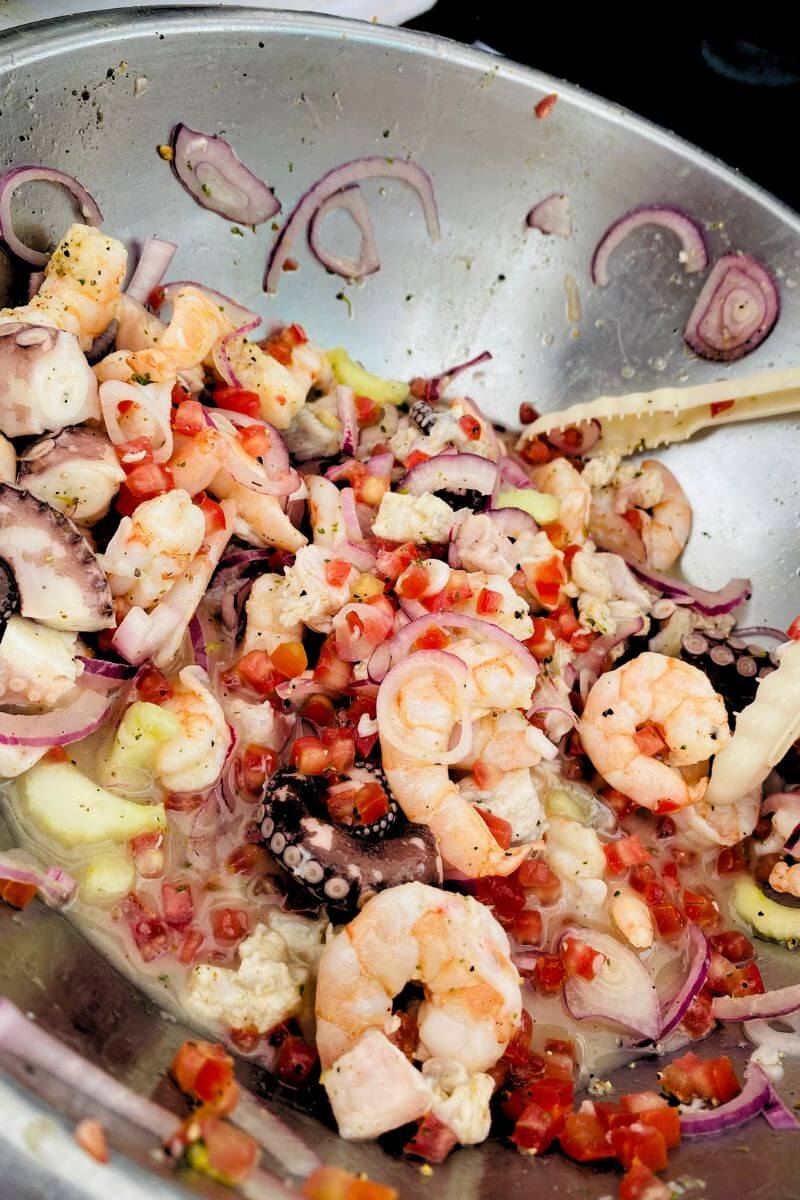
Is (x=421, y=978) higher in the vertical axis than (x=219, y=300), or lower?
lower

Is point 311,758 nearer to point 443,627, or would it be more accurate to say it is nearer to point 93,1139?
point 443,627

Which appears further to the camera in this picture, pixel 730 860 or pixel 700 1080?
pixel 730 860

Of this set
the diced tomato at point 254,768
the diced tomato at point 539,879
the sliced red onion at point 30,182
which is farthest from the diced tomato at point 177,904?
the sliced red onion at point 30,182

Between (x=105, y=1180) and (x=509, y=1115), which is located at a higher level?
(x=105, y=1180)

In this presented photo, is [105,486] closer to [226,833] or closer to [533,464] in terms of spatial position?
[226,833]

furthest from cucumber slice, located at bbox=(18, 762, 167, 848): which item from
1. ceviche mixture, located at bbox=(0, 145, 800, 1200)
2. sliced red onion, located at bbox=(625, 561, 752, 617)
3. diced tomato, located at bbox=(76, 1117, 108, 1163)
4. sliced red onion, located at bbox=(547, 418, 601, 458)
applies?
sliced red onion, located at bbox=(547, 418, 601, 458)

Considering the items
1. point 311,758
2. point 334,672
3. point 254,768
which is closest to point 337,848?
point 311,758

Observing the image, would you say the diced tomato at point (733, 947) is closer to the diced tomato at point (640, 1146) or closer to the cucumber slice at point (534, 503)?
the diced tomato at point (640, 1146)

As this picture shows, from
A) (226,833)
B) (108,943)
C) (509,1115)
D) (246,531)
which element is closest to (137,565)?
(246,531)
